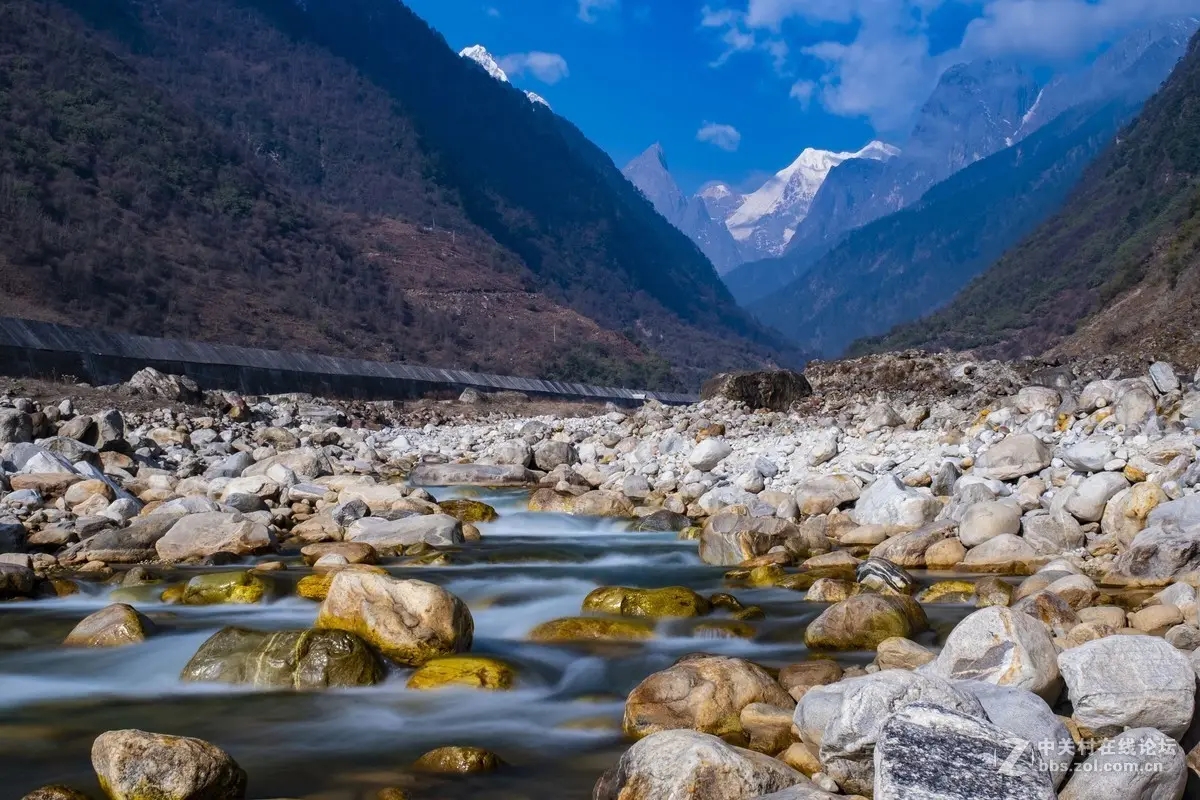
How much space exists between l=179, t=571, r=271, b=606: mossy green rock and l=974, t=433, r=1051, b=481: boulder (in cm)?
817

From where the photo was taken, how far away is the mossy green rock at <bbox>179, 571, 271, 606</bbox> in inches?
355

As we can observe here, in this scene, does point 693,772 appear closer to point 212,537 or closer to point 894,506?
point 894,506

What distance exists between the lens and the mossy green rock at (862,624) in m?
7.37

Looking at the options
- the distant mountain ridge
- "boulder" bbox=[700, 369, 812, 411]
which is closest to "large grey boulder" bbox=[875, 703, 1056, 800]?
"boulder" bbox=[700, 369, 812, 411]

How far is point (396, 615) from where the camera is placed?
697 centimetres

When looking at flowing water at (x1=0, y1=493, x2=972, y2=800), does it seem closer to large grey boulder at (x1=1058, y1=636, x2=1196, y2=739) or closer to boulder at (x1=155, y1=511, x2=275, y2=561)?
boulder at (x1=155, y1=511, x2=275, y2=561)

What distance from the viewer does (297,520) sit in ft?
43.4

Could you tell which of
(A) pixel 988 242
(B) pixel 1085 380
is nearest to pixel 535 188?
(A) pixel 988 242

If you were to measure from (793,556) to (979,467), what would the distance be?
3.01 m

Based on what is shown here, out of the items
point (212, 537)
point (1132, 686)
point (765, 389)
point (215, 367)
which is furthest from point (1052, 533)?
point (215, 367)

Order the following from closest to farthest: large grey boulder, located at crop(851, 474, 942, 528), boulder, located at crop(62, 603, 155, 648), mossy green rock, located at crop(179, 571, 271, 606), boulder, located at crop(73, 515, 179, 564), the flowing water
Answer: the flowing water < boulder, located at crop(62, 603, 155, 648) < mossy green rock, located at crop(179, 571, 271, 606) < boulder, located at crop(73, 515, 179, 564) < large grey boulder, located at crop(851, 474, 942, 528)

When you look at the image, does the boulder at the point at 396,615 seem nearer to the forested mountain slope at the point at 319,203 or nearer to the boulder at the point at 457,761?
the boulder at the point at 457,761

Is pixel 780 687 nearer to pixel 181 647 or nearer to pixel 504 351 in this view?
pixel 181 647

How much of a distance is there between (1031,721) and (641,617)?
4254mm
